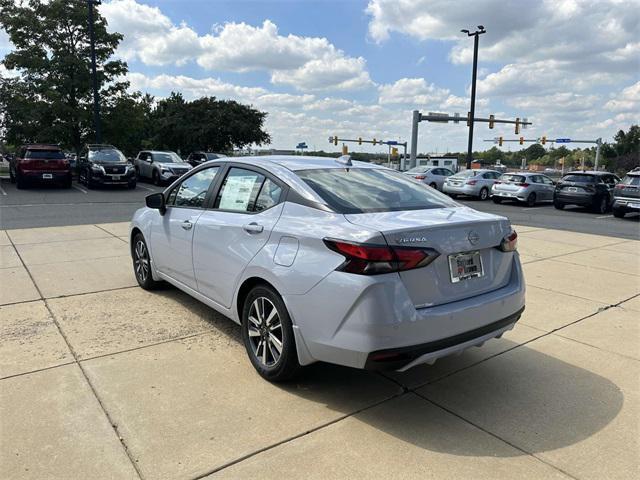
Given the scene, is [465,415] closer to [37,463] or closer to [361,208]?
[361,208]

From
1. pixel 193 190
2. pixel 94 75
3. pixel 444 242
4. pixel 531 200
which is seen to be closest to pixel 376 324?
pixel 444 242

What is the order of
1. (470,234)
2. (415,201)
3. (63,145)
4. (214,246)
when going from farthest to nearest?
1. (63,145)
2. (214,246)
3. (415,201)
4. (470,234)

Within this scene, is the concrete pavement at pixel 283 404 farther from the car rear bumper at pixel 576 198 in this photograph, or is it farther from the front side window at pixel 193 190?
the car rear bumper at pixel 576 198

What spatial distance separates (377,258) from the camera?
2.84m

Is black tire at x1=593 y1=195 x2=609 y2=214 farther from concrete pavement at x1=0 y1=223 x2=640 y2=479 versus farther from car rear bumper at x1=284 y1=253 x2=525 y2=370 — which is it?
car rear bumper at x1=284 y1=253 x2=525 y2=370

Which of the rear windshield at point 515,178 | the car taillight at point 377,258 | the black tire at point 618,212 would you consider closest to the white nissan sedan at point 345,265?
the car taillight at point 377,258

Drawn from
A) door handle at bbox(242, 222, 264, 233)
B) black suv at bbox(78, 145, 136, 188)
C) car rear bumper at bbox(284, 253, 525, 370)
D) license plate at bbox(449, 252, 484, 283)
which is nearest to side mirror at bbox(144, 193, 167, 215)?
door handle at bbox(242, 222, 264, 233)

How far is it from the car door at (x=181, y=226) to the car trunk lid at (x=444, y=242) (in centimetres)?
183

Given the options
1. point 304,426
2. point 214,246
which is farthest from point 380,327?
point 214,246

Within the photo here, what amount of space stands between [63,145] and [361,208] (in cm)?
2881

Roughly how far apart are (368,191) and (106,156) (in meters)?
20.7

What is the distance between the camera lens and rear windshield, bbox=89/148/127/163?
21.4 m

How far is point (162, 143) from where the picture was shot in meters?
47.2

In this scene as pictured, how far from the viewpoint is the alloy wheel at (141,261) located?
556 cm
